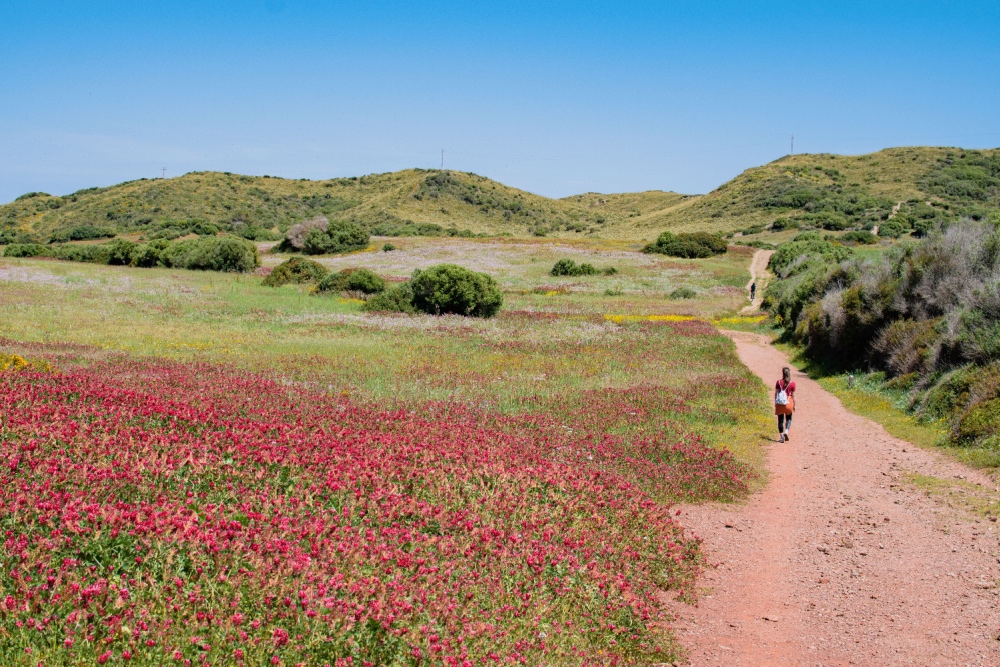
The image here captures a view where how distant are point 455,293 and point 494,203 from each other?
347 feet

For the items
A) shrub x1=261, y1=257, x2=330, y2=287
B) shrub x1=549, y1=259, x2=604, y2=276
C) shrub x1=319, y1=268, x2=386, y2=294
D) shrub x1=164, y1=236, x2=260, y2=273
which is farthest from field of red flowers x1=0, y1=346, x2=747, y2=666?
shrub x1=549, y1=259, x2=604, y2=276

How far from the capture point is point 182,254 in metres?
55.7

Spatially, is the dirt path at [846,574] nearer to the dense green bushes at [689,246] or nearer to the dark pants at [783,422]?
the dark pants at [783,422]

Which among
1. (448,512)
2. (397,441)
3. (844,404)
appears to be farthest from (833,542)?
(844,404)

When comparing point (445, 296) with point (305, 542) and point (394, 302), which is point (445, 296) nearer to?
point (394, 302)

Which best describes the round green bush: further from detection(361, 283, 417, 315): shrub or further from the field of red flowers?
the field of red flowers

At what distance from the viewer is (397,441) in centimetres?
954

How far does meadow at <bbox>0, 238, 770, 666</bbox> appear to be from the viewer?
4.54 meters

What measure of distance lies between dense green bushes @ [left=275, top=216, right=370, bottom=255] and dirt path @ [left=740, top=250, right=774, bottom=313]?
4028cm

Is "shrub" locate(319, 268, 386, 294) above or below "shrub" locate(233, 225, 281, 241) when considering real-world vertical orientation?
below

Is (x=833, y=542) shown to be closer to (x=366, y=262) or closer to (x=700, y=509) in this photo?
(x=700, y=509)

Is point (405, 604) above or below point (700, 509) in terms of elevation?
above

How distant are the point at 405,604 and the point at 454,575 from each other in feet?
3.65

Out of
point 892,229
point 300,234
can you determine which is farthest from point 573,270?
point 892,229
